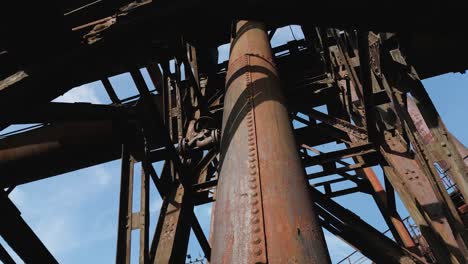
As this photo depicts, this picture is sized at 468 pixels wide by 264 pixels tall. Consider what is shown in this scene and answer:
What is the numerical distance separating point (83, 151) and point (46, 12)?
5.22 m

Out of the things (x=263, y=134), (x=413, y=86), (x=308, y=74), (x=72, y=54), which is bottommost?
(x=263, y=134)

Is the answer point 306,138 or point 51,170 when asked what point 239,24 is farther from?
point 51,170

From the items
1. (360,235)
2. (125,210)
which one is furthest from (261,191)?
(360,235)

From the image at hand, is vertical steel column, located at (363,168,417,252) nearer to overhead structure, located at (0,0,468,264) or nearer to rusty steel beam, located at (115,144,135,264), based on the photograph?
overhead structure, located at (0,0,468,264)

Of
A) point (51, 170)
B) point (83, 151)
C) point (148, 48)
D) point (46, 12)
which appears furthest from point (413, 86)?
point (51, 170)

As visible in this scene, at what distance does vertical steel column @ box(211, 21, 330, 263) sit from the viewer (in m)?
2.30

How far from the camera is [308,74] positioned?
808 centimetres

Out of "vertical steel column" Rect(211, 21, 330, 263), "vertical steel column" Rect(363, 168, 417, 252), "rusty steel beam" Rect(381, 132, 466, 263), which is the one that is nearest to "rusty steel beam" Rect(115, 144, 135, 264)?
"vertical steel column" Rect(211, 21, 330, 263)

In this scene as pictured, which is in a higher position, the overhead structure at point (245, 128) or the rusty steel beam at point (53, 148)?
the rusty steel beam at point (53, 148)

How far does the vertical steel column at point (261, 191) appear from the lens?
2.30 m

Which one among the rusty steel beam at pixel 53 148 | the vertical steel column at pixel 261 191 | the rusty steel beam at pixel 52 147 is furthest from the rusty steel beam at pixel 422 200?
the rusty steel beam at pixel 52 147

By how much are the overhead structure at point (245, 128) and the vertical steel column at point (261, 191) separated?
0.01m

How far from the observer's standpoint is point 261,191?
2.71m

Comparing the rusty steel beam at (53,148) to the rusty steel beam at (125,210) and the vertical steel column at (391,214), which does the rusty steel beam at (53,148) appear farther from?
the vertical steel column at (391,214)
